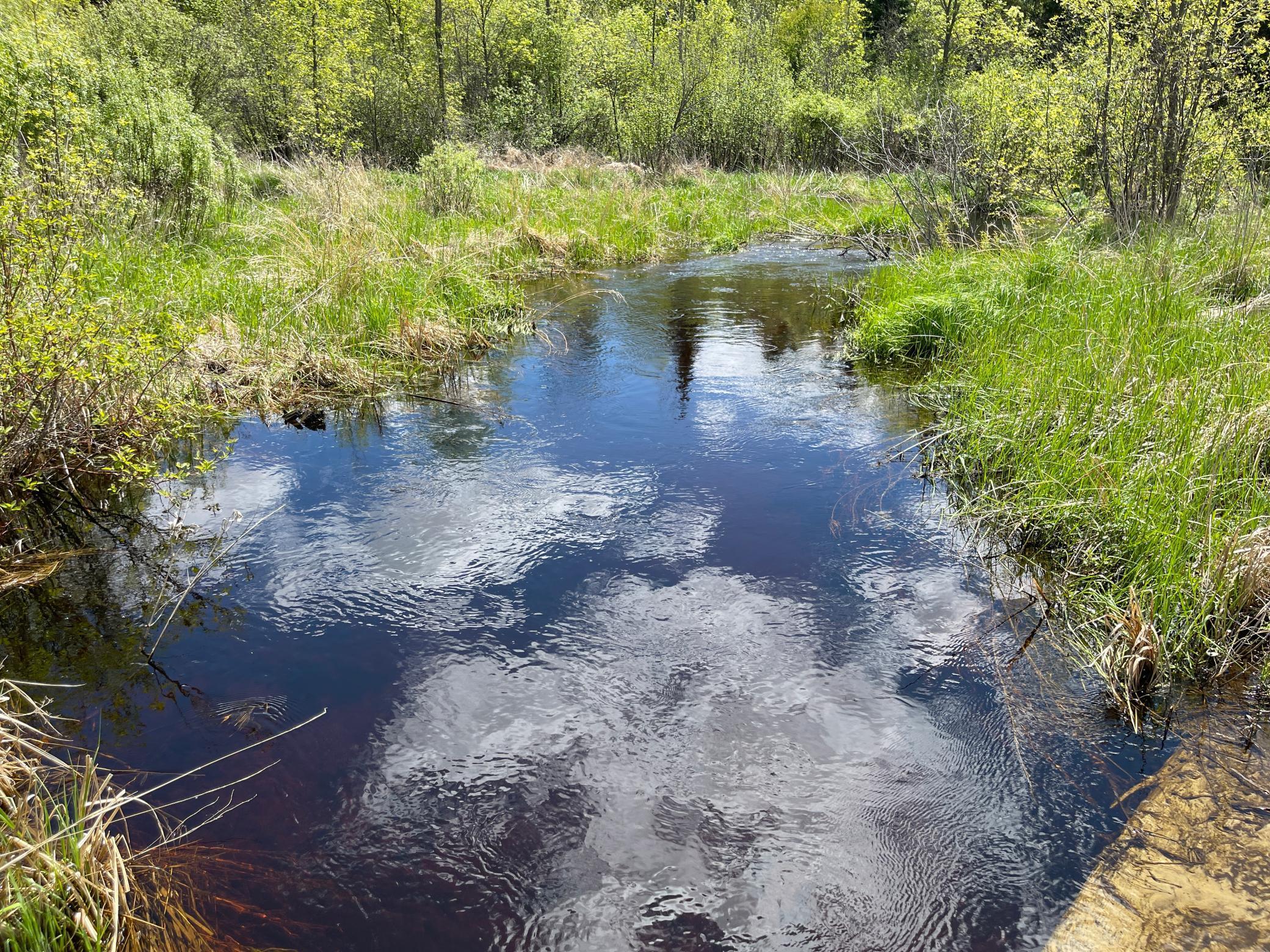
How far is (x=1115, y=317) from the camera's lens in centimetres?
508

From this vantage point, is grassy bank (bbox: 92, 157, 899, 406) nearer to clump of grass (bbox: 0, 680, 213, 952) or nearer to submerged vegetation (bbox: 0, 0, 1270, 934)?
submerged vegetation (bbox: 0, 0, 1270, 934)

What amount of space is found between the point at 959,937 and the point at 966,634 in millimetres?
1505

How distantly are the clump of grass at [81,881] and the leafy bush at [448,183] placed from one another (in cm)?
993

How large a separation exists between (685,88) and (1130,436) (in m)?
18.1

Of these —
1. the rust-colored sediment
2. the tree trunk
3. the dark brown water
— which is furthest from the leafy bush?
the rust-colored sediment

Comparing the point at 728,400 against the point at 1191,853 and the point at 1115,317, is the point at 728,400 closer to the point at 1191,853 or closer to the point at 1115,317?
the point at 1115,317

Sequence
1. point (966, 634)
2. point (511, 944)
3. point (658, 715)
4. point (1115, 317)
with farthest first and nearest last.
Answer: point (1115, 317) → point (966, 634) → point (658, 715) → point (511, 944)

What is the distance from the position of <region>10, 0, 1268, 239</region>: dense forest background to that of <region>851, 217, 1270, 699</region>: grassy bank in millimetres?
1978

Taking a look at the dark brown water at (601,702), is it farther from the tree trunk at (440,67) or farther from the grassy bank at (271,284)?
the tree trunk at (440,67)

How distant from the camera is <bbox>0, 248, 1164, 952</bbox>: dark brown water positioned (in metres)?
2.29

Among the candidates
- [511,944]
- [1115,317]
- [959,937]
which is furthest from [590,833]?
[1115,317]

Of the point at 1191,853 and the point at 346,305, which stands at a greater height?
the point at 346,305

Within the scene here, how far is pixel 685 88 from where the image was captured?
19.5m

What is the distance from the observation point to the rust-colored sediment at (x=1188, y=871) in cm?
212
